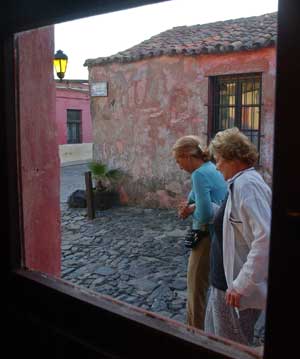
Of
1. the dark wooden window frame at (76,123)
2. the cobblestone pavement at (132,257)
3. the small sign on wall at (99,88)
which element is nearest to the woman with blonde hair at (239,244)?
the cobblestone pavement at (132,257)

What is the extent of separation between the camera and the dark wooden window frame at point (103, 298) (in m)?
0.97

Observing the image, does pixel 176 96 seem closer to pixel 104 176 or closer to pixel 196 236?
pixel 104 176

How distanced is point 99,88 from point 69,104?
1010 cm

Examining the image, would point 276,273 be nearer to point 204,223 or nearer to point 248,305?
point 248,305

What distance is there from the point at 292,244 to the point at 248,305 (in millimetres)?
1327

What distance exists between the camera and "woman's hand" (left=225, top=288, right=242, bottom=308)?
2.19 metres

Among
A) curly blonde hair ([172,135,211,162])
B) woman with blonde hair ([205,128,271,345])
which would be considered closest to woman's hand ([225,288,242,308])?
woman with blonde hair ([205,128,271,345])

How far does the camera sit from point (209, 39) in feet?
29.9

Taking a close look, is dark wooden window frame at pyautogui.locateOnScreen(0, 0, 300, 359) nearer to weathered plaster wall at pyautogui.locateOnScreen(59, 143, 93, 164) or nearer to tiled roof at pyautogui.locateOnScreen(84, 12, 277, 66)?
tiled roof at pyautogui.locateOnScreen(84, 12, 277, 66)

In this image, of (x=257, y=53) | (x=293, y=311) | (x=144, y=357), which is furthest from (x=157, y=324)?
(x=257, y=53)

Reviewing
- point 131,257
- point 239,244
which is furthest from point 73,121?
point 239,244

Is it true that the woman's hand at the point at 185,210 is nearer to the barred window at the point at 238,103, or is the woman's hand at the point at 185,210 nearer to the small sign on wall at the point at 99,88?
the barred window at the point at 238,103

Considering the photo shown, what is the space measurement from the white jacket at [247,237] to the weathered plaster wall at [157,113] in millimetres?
6124

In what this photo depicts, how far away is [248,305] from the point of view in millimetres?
2207
